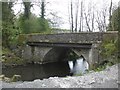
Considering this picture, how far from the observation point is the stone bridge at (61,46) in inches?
722

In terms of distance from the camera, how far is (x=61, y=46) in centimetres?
2248

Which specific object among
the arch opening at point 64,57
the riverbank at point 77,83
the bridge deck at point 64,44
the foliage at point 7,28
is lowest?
the arch opening at point 64,57

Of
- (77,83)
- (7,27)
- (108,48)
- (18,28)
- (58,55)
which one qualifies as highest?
(7,27)

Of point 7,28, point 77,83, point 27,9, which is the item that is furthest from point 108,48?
point 27,9

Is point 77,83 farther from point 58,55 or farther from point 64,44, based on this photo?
point 58,55

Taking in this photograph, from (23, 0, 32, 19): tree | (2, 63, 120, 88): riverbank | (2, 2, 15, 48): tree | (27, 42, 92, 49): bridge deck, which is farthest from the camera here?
(23, 0, 32, 19): tree

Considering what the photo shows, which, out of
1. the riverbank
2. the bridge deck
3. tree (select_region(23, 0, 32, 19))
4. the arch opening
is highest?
tree (select_region(23, 0, 32, 19))

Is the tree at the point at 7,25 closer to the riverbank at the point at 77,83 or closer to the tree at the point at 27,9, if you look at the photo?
the tree at the point at 27,9

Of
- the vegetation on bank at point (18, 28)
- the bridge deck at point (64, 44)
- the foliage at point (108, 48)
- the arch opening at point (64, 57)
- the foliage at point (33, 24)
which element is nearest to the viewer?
the foliage at point (108, 48)

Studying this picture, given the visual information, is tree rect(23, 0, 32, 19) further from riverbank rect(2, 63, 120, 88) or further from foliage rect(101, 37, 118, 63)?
riverbank rect(2, 63, 120, 88)

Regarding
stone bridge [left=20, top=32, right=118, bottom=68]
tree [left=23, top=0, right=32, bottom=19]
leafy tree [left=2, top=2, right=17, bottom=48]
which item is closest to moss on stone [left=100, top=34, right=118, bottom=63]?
stone bridge [left=20, top=32, right=118, bottom=68]

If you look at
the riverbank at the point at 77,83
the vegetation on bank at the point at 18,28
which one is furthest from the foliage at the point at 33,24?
the riverbank at the point at 77,83

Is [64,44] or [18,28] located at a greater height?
[18,28]

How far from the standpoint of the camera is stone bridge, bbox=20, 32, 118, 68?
18.3 metres
